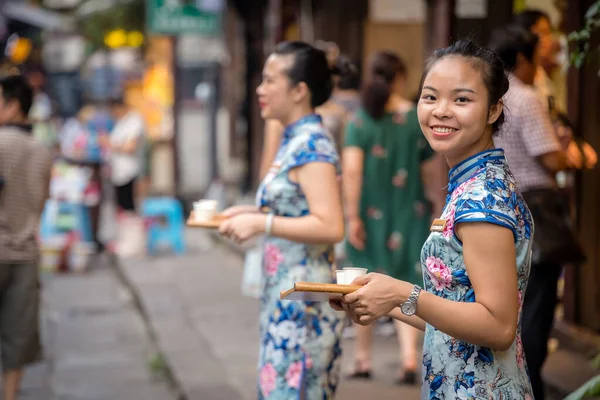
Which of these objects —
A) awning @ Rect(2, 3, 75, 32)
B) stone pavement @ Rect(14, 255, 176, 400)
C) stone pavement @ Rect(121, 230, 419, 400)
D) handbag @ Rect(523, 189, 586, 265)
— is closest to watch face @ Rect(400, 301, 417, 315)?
handbag @ Rect(523, 189, 586, 265)

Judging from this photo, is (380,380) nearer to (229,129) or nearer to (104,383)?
(104,383)

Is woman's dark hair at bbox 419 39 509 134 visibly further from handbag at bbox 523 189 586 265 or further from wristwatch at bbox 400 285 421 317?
handbag at bbox 523 189 586 265

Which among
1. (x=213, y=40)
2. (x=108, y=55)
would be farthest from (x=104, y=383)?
(x=108, y=55)

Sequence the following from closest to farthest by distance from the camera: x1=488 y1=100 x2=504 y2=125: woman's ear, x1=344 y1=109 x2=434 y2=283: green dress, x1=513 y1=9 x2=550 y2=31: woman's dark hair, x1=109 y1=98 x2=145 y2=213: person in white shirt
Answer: x1=488 y1=100 x2=504 y2=125: woman's ear
x1=513 y1=9 x2=550 y2=31: woman's dark hair
x1=344 y1=109 x2=434 y2=283: green dress
x1=109 y1=98 x2=145 y2=213: person in white shirt

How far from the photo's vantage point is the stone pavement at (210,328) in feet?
21.3

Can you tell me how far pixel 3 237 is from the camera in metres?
5.75

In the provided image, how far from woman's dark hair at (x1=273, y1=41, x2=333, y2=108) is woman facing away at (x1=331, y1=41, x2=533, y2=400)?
1460 mm

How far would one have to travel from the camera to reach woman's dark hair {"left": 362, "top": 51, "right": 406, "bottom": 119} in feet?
21.1

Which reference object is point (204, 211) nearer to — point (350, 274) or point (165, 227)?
point (350, 274)

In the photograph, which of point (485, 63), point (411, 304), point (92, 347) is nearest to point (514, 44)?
point (485, 63)

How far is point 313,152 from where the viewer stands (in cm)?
396

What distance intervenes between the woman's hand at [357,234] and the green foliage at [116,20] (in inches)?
629

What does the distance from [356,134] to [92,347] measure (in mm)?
3245

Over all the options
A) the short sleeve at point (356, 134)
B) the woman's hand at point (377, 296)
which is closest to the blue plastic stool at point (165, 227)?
the short sleeve at point (356, 134)
